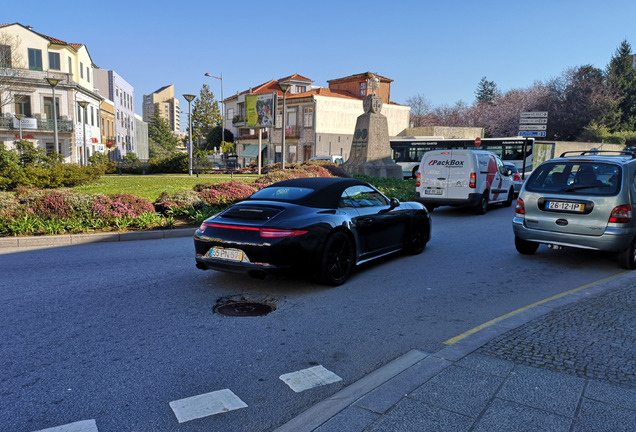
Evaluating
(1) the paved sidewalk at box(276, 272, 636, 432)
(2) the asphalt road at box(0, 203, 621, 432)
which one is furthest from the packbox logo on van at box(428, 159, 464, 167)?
(1) the paved sidewalk at box(276, 272, 636, 432)

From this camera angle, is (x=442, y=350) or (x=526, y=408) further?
(x=442, y=350)

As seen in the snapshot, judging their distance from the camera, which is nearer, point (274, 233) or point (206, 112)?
point (274, 233)

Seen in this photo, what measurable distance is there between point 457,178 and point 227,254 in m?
9.55

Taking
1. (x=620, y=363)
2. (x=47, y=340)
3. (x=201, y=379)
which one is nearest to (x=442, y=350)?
(x=620, y=363)

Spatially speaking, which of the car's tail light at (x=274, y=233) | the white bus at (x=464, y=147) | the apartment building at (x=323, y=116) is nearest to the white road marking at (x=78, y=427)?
the car's tail light at (x=274, y=233)

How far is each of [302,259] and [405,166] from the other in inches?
1114

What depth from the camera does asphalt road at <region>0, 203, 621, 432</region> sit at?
3221 mm

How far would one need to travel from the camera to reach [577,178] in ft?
24.4

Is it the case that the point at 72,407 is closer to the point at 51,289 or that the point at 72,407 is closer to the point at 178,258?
the point at 51,289

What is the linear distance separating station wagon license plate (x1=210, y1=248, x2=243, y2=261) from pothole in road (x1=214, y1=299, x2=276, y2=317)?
50 centimetres

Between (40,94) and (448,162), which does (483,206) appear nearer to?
(448,162)

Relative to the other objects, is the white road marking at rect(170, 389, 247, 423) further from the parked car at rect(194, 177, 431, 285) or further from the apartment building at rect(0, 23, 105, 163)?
the apartment building at rect(0, 23, 105, 163)

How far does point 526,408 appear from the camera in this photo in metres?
2.93

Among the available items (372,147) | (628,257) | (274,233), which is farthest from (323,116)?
(274,233)
